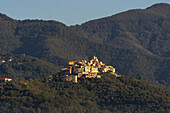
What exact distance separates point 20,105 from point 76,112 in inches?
605

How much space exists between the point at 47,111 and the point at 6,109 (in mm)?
11184

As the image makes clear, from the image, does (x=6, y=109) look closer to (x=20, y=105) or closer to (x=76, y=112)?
(x=20, y=105)

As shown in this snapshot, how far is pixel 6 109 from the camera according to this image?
198 m

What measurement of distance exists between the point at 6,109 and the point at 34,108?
754 cm

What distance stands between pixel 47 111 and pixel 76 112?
8544 millimetres

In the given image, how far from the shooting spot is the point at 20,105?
200 m

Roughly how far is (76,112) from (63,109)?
3636 millimetres

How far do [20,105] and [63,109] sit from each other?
38.6ft

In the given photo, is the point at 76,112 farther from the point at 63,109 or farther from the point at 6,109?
the point at 6,109

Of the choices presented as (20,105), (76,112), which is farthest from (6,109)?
(76,112)

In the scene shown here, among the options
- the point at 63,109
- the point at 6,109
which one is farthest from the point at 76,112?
the point at 6,109

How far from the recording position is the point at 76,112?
199875 mm

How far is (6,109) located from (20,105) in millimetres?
4270

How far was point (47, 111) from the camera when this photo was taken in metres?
196
